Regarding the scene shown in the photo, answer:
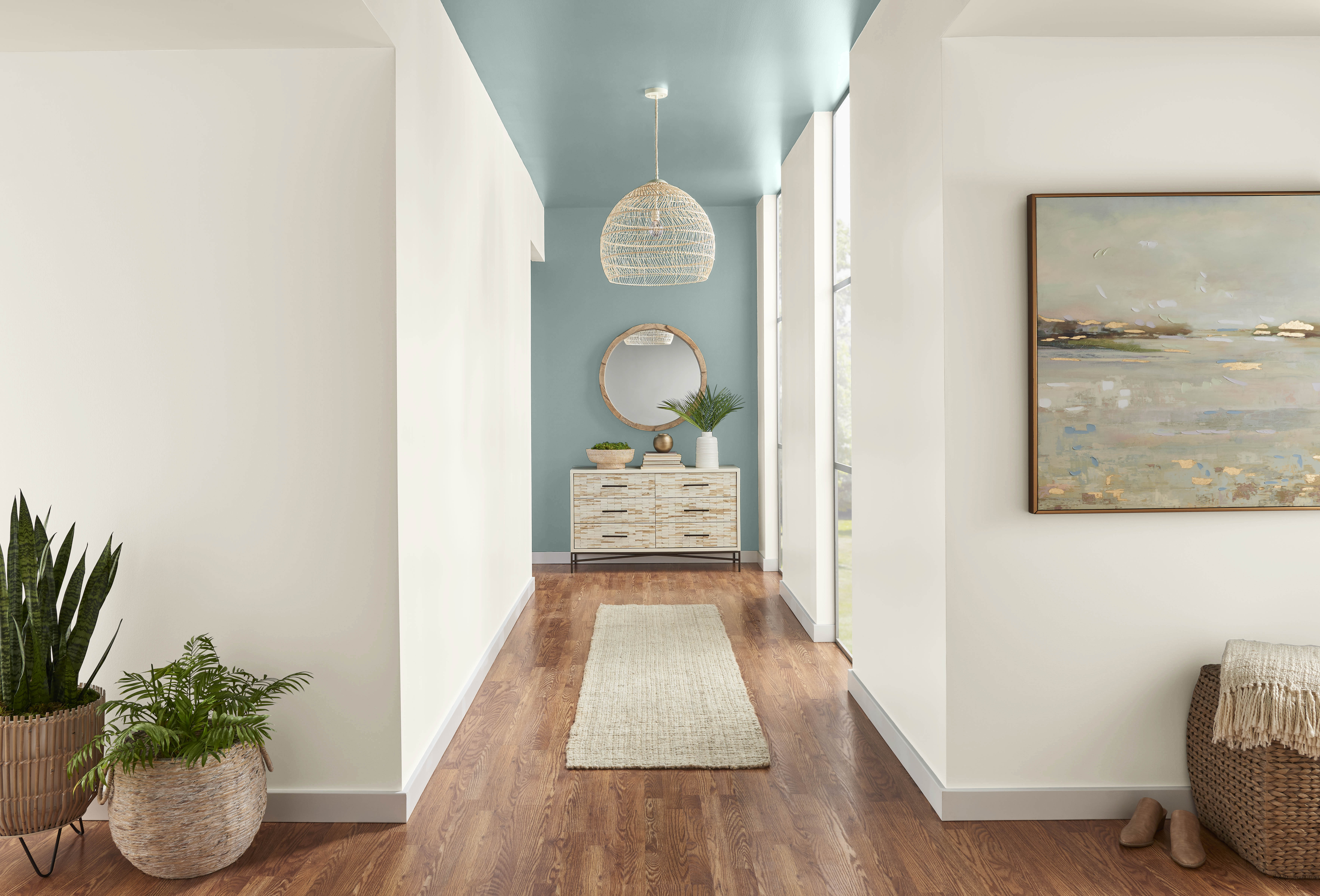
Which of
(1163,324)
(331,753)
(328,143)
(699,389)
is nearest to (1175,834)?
(1163,324)

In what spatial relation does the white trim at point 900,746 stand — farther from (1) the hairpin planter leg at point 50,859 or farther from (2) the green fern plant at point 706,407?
(2) the green fern plant at point 706,407

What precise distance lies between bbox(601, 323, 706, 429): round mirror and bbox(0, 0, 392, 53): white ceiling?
169 inches

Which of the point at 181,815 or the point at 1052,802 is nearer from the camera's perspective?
the point at 181,815

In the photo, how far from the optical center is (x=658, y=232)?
451 centimetres

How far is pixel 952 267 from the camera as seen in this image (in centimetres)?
242

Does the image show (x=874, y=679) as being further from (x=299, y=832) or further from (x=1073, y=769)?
(x=299, y=832)

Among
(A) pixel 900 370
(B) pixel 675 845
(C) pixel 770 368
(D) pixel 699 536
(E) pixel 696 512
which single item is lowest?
(B) pixel 675 845

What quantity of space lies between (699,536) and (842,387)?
2245 mm

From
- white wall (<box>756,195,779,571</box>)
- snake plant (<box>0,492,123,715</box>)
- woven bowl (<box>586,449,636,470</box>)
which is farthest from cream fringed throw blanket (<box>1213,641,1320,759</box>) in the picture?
woven bowl (<box>586,449,636,470</box>)

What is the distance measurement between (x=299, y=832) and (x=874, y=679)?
6.73ft

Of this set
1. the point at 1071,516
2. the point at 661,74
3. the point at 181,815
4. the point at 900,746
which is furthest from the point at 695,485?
the point at 181,815

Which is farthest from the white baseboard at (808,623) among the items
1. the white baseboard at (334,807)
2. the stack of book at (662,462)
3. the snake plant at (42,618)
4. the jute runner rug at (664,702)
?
the snake plant at (42,618)

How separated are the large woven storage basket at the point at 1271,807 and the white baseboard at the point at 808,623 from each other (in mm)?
2228

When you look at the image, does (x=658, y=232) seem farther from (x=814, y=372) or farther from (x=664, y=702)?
(x=664, y=702)
